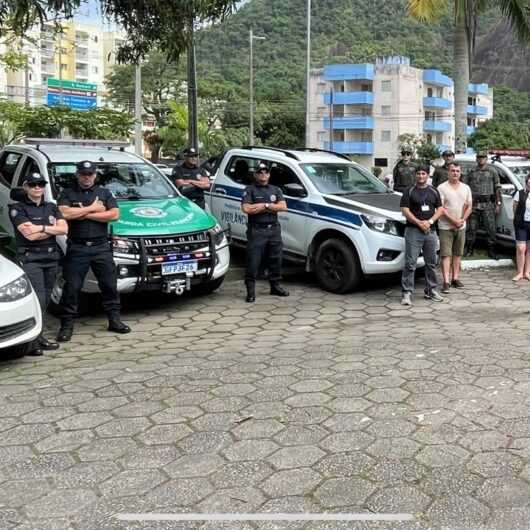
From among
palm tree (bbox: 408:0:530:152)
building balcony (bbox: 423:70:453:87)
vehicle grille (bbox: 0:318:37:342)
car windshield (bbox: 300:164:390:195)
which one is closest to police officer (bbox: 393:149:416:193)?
palm tree (bbox: 408:0:530:152)

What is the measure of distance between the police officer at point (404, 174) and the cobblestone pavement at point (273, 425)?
215 inches

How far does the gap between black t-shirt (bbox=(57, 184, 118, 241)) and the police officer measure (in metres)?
6.83

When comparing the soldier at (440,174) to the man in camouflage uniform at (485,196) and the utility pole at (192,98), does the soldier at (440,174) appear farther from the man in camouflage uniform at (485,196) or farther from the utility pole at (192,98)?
the utility pole at (192,98)

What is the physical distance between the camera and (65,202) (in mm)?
6707

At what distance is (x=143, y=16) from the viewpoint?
29.7 feet

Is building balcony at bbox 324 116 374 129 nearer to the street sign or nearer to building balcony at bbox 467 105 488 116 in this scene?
building balcony at bbox 467 105 488 116

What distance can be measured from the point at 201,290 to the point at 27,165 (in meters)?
2.56

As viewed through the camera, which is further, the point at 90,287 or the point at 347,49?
the point at 347,49

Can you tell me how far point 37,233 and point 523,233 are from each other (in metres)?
6.50

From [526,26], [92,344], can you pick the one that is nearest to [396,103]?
[526,26]

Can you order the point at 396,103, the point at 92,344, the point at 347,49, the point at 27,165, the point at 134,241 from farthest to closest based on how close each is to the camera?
the point at 347,49 < the point at 396,103 < the point at 27,165 < the point at 134,241 < the point at 92,344

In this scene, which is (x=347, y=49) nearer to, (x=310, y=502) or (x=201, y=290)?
(x=201, y=290)

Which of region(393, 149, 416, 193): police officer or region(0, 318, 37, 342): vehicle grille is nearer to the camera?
region(0, 318, 37, 342): vehicle grille

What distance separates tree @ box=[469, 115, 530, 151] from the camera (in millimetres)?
59291
